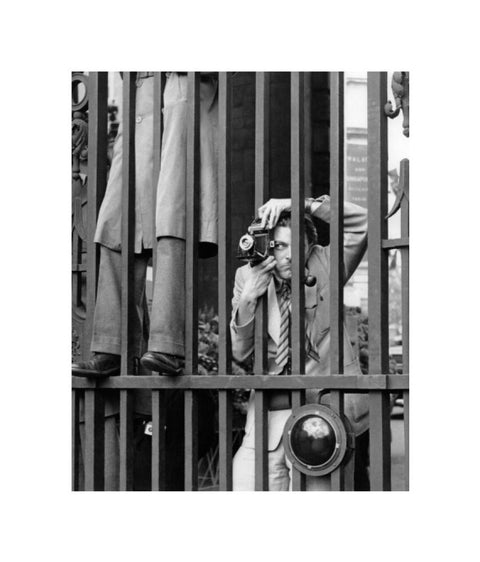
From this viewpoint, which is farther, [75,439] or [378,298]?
[75,439]

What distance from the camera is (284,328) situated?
380 centimetres

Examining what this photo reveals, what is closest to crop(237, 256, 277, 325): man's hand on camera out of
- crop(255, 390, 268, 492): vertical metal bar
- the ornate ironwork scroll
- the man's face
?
the man's face

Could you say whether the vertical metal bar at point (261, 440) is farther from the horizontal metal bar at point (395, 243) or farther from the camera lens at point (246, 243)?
the horizontal metal bar at point (395, 243)

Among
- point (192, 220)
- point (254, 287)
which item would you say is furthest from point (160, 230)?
point (254, 287)

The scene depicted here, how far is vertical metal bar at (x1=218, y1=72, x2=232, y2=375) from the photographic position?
142 inches

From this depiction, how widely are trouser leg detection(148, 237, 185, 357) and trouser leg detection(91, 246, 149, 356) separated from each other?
0.79 ft

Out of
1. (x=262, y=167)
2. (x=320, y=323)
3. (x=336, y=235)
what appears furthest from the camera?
(x=320, y=323)

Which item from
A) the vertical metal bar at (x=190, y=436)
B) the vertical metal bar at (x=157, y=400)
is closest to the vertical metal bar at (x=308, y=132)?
the vertical metal bar at (x=157, y=400)

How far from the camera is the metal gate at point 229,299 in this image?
339cm

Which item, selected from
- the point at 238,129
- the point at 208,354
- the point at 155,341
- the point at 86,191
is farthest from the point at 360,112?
the point at 155,341

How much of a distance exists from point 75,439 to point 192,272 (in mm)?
962

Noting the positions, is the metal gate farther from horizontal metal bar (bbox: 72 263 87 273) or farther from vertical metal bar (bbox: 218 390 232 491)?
horizontal metal bar (bbox: 72 263 87 273)

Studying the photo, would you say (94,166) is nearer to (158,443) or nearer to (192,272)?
(192,272)

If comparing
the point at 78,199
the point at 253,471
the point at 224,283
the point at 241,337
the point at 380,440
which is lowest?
the point at 253,471
